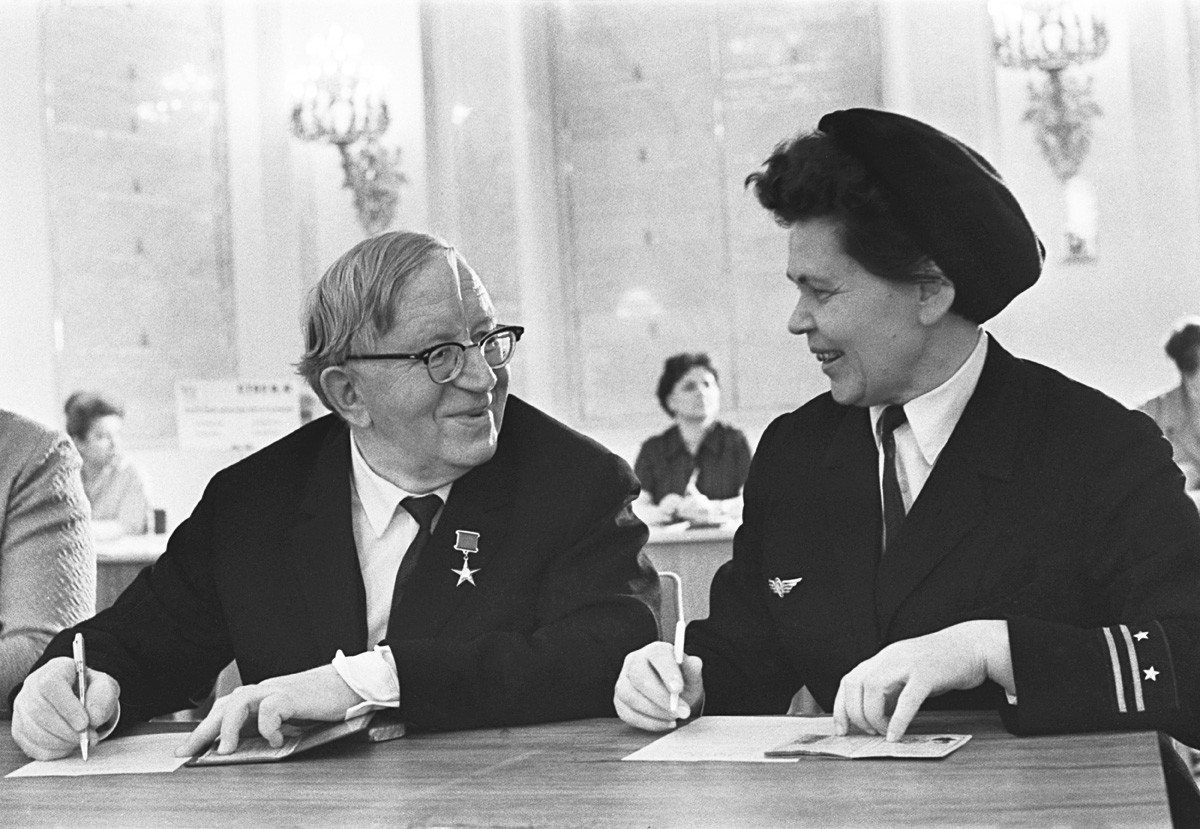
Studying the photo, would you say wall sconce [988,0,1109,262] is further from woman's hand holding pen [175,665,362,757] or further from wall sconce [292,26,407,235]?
woman's hand holding pen [175,665,362,757]

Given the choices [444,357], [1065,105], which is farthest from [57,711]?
[1065,105]

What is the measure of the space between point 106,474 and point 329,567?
19.1 ft

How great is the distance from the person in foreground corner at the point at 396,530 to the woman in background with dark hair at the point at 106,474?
5.40m

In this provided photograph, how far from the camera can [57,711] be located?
2.04 metres

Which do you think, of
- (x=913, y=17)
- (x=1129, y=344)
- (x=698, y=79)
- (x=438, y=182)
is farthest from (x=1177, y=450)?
(x=438, y=182)

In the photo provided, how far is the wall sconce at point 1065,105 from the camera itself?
7488mm

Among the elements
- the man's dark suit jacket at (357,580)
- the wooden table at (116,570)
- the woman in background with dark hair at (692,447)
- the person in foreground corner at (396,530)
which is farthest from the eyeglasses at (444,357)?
the woman in background with dark hair at (692,447)

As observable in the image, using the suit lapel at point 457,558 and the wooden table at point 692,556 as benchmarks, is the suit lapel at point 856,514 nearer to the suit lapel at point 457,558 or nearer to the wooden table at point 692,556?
the suit lapel at point 457,558

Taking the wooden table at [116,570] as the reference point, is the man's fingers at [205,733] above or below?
above

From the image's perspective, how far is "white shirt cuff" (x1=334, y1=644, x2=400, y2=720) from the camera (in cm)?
196

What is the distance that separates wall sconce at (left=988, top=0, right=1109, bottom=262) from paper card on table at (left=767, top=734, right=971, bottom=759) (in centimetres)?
628

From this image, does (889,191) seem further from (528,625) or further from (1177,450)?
(1177,450)

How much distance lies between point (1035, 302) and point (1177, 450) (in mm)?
1281

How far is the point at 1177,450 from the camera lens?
6816mm
